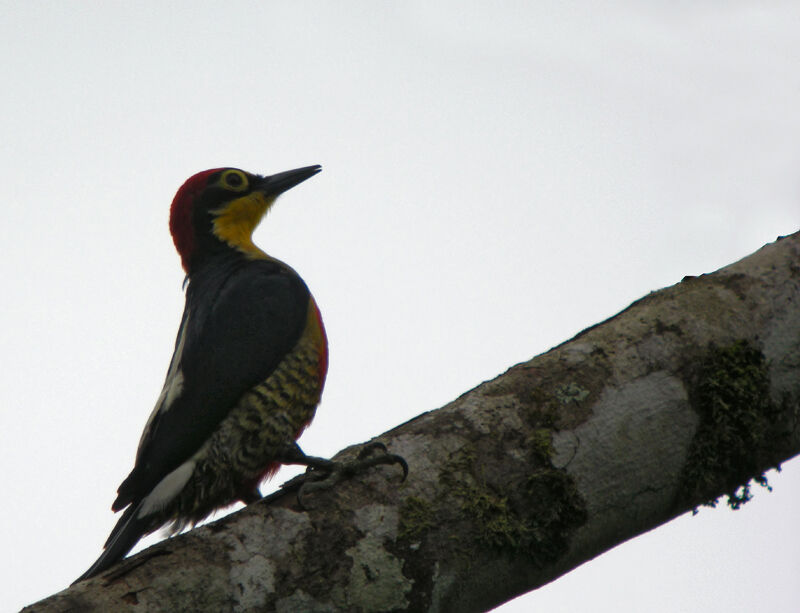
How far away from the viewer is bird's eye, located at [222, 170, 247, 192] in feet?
16.7

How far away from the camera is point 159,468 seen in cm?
305

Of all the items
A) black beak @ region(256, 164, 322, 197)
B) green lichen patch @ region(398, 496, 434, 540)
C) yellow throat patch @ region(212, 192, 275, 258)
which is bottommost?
green lichen patch @ region(398, 496, 434, 540)

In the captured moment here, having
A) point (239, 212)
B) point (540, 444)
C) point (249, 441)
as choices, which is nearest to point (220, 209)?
point (239, 212)

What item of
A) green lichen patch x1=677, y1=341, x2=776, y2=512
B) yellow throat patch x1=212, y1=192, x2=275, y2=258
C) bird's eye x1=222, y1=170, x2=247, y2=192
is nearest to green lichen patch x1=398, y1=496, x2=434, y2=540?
green lichen patch x1=677, y1=341, x2=776, y2=512

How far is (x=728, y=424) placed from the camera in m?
2.28

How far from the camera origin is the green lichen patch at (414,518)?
2.03 metres

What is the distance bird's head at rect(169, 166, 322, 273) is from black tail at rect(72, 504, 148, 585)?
219 centimetres

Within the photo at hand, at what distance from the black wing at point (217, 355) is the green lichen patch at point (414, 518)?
131 cm

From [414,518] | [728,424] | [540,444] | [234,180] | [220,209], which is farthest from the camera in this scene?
[234,180]

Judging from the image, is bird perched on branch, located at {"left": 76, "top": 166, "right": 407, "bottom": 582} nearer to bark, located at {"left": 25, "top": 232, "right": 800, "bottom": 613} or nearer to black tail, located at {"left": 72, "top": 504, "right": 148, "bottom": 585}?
black tail, located at {"left": 72, "top": 504, "right": 148, "bottom": 585}

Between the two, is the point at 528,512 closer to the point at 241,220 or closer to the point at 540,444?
the point at 540,444

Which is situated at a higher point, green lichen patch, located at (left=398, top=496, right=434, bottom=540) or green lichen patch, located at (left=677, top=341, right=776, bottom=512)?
green lichen patch, located at (left=398, top=496, right=434, bottom=540)

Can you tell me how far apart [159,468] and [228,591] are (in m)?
1.27

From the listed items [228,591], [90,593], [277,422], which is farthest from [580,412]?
[277,422]
